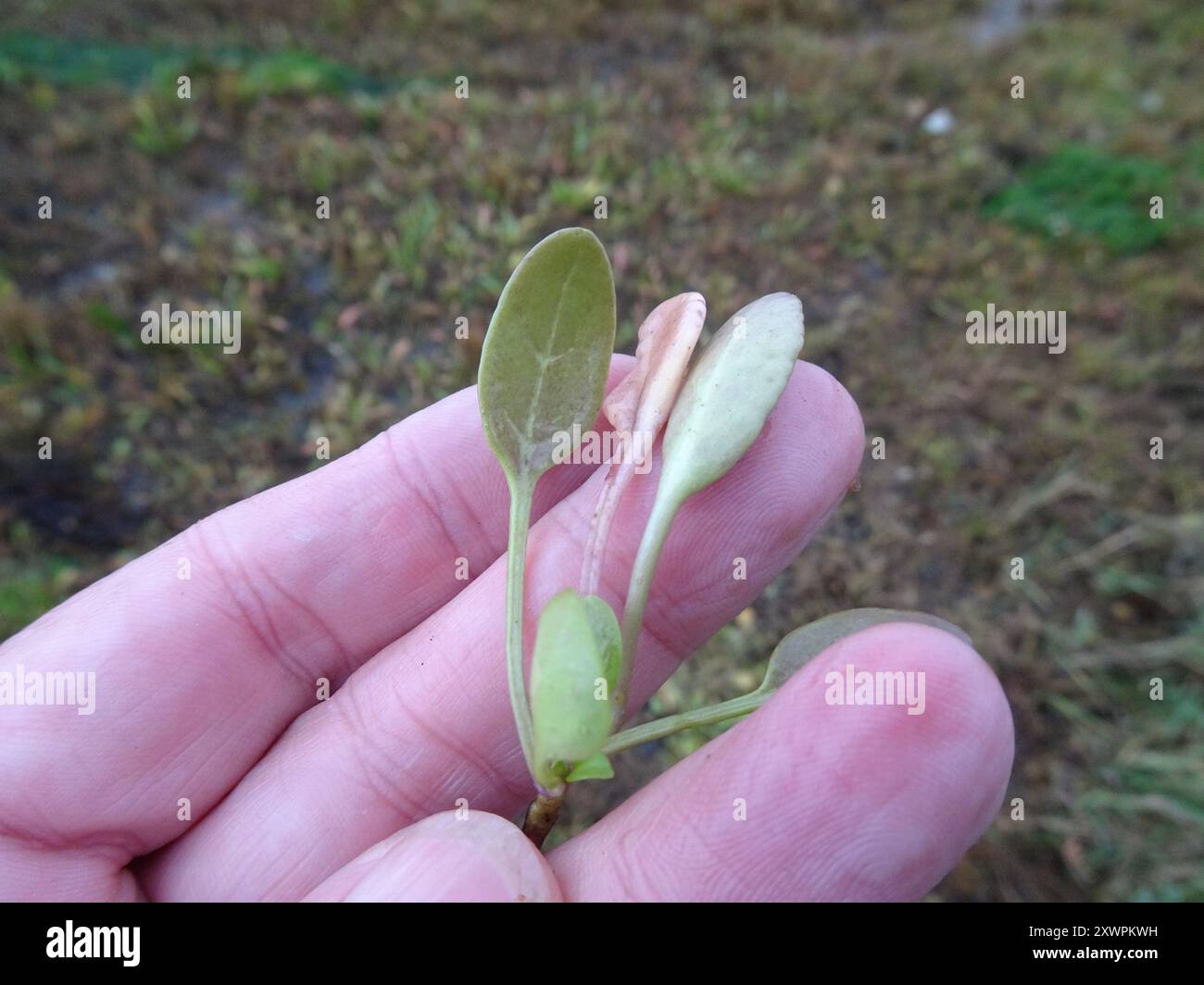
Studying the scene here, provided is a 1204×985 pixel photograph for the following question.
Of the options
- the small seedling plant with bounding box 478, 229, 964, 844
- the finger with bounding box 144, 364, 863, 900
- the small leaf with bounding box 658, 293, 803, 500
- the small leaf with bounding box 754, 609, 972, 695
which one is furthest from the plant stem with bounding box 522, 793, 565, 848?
the small leaf with bounding box 658, 293, 803, 500

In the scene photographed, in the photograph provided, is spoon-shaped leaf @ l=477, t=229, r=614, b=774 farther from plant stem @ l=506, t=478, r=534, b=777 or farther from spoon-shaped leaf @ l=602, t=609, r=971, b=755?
spoon-shaped leaf @ l=602, t=609, r=971, b=755

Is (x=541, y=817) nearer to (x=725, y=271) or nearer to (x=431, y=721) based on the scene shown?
(x=431, y=721)

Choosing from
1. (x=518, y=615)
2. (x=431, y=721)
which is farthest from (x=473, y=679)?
(x=518, y=615)

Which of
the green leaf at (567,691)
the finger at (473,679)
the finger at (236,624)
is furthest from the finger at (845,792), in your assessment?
the finger at (236,624)

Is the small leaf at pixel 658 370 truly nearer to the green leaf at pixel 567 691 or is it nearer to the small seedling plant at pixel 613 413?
the small seedling plant at pixel 613 413

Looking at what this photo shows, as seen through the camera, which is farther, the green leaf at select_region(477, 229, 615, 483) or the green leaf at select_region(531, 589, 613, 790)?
the green leaf at select_region(477, 229, 615, 483)
